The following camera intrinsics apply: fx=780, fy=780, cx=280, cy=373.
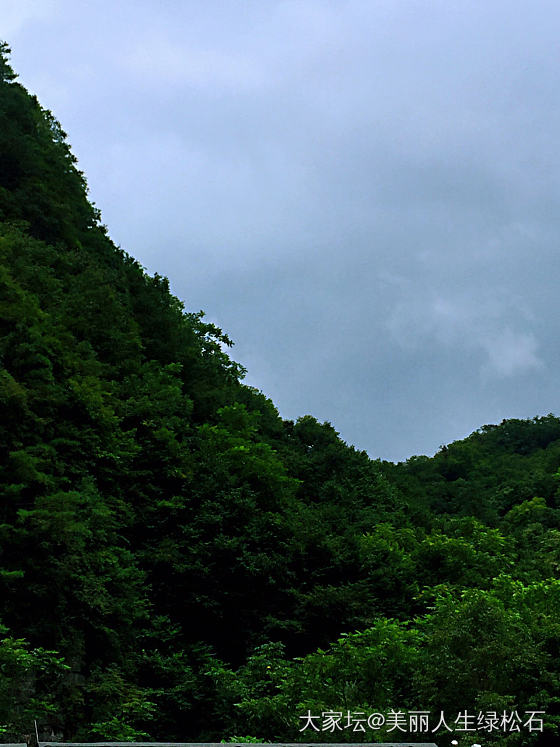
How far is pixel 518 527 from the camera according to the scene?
3625 centimetres

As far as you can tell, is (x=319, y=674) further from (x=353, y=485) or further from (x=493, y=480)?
(x=493, y=480)

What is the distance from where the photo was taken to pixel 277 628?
712 inches

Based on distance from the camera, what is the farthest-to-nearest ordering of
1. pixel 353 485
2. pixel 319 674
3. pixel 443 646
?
pixel 353 485 < pixel 319 674 < pixel 443 646

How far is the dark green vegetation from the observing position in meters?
10.6

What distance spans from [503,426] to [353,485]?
40.6m

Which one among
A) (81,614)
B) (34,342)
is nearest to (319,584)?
(81,614)

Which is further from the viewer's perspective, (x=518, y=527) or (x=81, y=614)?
(x=518, y=527)

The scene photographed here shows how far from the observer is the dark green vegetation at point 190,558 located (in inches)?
419

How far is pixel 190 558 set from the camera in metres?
18.5

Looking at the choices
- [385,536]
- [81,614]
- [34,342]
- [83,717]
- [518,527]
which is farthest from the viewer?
[518,527]

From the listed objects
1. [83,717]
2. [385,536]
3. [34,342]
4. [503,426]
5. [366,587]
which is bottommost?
[83,717]

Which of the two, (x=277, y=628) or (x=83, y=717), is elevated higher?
(x=277, y=628)

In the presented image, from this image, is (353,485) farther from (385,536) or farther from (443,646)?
(443,646)

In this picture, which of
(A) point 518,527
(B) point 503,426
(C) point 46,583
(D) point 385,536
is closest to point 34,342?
(C) point 46,583
